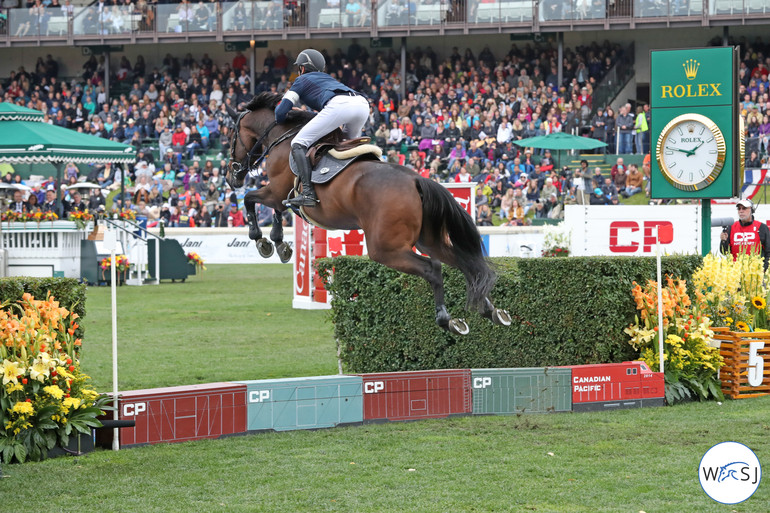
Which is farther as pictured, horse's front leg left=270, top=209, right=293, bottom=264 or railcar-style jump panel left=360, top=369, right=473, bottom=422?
railcar-style jump panel left=360, top=369, right=473, bottom=422

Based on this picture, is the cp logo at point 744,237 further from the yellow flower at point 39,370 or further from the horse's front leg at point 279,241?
the yellow flower at point 39,370

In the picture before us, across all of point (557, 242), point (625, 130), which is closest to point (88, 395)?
point (557, 242)

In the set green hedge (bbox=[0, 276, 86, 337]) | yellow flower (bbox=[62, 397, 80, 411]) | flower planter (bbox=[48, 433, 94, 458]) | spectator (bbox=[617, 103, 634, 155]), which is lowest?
flower planter (bbox=[48, 433, 94, 458])

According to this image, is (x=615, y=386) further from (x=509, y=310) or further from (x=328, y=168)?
(x=328, y=168)

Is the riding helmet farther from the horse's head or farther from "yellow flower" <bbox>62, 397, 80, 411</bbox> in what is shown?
"yellow flower" <bbox>62, 397, 80, 411</bbox>

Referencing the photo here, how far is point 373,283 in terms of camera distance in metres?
9.16

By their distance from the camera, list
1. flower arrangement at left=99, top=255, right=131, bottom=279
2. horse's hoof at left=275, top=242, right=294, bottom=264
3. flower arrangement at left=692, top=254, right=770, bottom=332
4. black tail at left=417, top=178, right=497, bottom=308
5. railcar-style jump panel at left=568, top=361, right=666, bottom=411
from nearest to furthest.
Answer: black tail at left=417, top=178, right=497, bottom=308
horse's hoof at left=275, top=242, right=294, bottom=264
railcar-style jump panel at left=568, top=361, right=666, bottom=411
flower arrangement at left=692, top=254, right=770, bottom=332
flower arrangement at left=99, top=255, right=131, bottom=279

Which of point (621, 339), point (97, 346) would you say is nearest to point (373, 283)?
point (621, 339)

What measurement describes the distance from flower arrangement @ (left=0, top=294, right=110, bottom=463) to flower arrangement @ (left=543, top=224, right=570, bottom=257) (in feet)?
30.7

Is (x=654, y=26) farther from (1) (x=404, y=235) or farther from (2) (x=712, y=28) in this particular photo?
(1) (x=404, y=235)

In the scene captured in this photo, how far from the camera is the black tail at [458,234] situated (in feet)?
22.0

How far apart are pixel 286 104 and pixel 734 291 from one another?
4.85 metres

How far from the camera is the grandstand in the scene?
99.9 feet

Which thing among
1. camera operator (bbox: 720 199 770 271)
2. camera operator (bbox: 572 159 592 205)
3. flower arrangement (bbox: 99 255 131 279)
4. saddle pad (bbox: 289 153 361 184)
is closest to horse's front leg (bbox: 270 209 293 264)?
saddle pad (bbox: 289 153 361 184)
